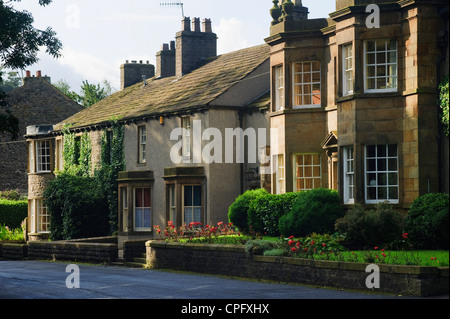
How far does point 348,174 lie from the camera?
89.8 ft

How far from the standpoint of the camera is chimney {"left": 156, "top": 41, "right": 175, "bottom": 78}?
46.5 meters

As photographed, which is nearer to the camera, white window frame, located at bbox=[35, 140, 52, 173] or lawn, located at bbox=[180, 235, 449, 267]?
lawn, located at bbox=[180, 235, 449, 267]

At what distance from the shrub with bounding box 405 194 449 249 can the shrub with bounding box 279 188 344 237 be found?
11.3 ft

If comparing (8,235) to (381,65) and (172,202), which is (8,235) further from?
(381,65)

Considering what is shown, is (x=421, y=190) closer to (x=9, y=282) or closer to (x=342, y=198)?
(x=342, y=198)

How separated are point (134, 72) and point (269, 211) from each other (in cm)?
2521

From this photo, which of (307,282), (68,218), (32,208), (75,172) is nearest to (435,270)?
(307,282)

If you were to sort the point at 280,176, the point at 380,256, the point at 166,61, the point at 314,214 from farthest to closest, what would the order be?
1. the point at 166,61
2. the point at 280,176
3. the point at 314,214
4. the point at 380,256

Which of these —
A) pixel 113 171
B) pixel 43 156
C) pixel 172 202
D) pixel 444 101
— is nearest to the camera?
pixel 444 101

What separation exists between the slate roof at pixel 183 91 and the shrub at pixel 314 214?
27.8 feet

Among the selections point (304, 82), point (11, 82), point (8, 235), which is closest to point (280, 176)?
point (304, 82)

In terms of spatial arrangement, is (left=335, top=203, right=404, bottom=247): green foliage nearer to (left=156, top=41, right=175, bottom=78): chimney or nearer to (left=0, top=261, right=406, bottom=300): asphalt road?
(left=0, top=261, right=406, bottom=300): asphalt road

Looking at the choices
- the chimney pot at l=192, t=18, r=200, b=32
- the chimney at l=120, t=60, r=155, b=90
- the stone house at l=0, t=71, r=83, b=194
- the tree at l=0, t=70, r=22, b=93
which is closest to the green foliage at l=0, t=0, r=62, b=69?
the chimney pot at l=192, t=18, r=200, b=32

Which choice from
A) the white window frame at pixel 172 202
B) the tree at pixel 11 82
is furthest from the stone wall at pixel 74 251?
the tree at pixel 11 82
